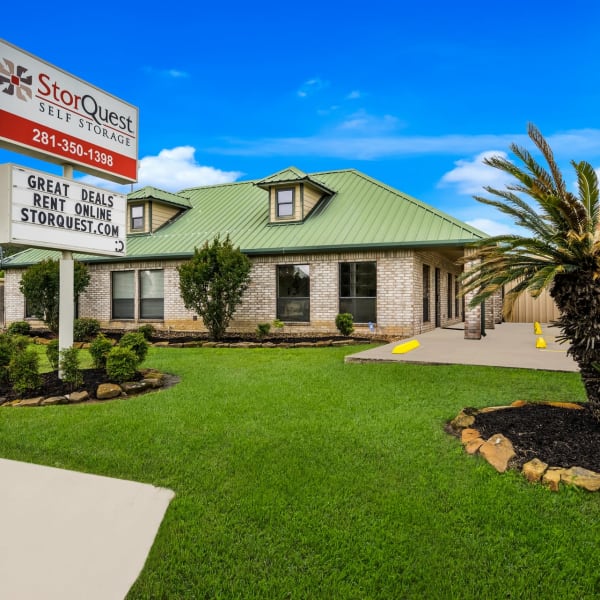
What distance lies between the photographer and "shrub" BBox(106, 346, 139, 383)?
7496mm

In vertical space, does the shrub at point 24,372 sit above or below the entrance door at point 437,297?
below

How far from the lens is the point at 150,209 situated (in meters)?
19.0

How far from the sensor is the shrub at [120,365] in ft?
24.6

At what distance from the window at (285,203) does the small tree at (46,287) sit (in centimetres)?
797

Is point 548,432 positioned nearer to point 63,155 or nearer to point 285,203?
point 63,155

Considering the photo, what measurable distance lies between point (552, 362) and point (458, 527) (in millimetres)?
7005

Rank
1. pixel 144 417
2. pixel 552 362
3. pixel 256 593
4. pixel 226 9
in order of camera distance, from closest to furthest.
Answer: pixel 256 593 < pixel 144 417 < pixel 552 362 < pixel 226 9

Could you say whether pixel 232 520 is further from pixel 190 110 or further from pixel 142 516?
pixel 190 110

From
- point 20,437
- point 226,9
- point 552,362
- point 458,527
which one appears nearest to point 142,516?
point 458,527

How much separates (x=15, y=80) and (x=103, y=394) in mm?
5156

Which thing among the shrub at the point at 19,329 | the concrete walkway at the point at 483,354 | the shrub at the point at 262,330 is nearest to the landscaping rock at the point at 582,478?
the concrete walkway at the point at 483,354

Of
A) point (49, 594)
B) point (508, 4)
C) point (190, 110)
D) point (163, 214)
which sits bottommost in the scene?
point (49, 594)

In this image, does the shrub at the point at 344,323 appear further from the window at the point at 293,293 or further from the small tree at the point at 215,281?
the small tree at the point at 215,281

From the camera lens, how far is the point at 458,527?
3006mm
